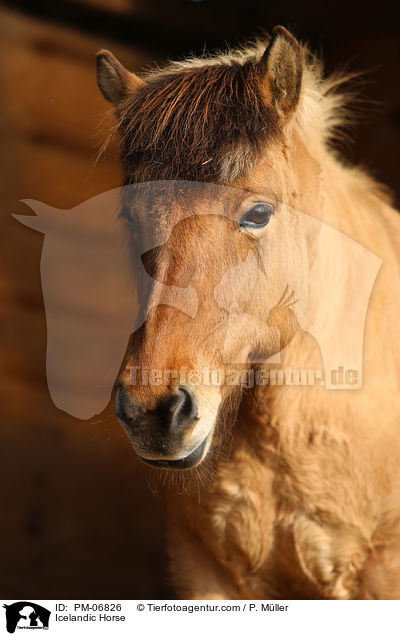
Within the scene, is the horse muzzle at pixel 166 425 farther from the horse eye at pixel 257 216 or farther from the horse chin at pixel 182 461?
the horse eye at pixel 257 216

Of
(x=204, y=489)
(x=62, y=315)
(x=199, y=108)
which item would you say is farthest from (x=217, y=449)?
(x=62, y=315)

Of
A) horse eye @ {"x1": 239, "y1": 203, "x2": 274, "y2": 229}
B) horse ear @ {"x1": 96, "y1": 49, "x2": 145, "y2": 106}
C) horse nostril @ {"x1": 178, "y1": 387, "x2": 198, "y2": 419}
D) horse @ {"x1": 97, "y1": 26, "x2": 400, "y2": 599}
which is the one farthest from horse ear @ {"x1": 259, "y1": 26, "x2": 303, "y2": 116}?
horse nostril @ {"x1": 178, "y1": 387, "x2": 198, "y2": 419}

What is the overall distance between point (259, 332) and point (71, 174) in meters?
1.37

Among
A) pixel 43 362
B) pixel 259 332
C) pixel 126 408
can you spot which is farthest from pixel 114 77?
pixel 43 362

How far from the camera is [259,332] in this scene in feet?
3.79

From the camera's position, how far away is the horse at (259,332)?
103 centimetres

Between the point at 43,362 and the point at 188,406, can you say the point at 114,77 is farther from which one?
the point at 43,362

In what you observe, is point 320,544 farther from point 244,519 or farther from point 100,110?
point 100,110

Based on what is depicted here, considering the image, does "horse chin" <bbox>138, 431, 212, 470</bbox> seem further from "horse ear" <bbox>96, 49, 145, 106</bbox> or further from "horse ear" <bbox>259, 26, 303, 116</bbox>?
"horse ear" <bbox>96, 49, 145, 106</bbox>
